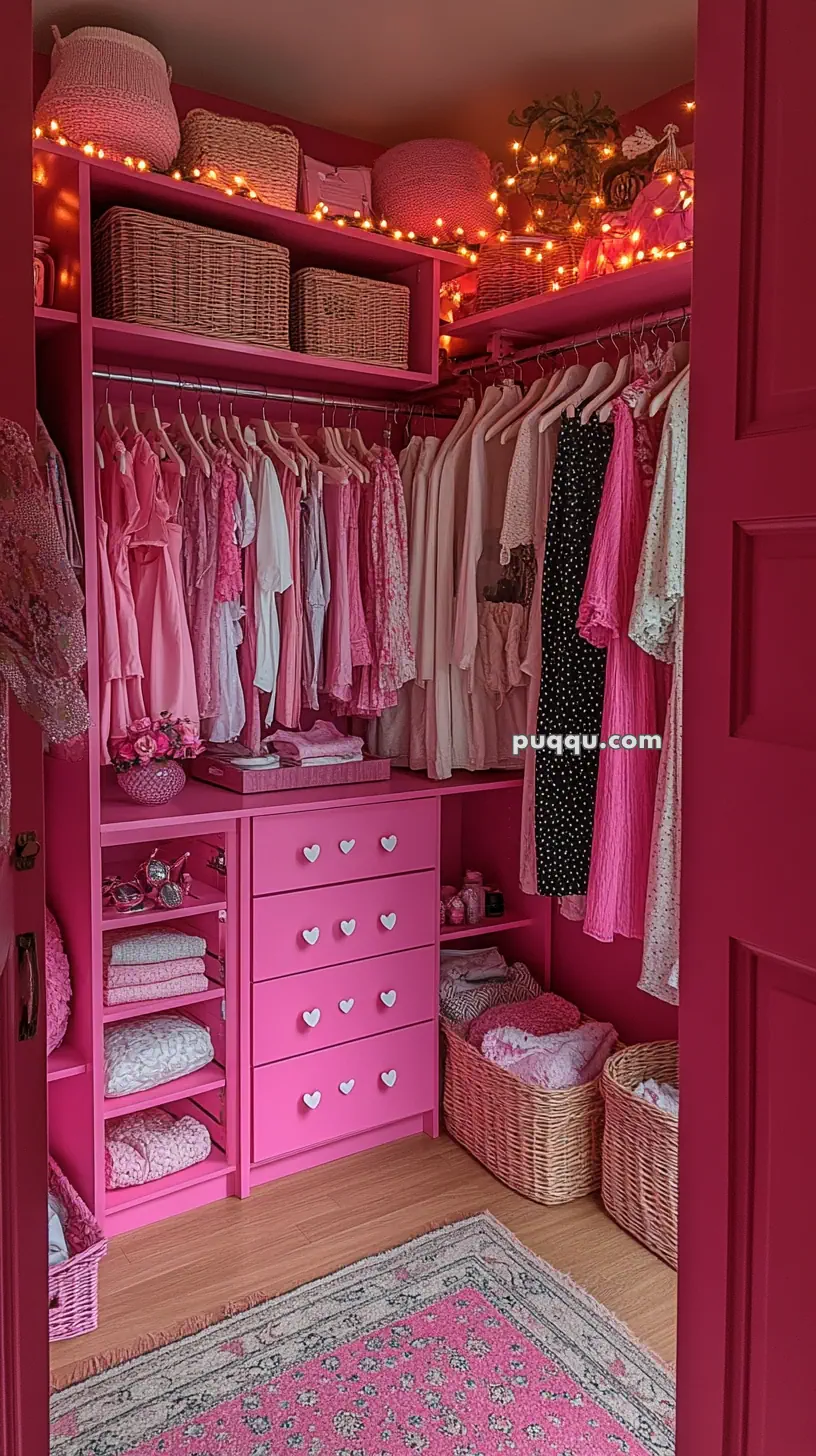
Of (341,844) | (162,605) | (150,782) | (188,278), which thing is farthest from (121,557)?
(341,844)

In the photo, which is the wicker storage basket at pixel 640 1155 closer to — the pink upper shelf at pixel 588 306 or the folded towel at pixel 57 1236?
the folded towel at pixel 57 1236

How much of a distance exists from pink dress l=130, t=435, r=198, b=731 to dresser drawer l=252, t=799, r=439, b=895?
361 millimetres

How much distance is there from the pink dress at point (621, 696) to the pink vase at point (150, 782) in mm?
1051

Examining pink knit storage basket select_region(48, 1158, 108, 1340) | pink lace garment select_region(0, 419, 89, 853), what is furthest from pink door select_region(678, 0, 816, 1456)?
pink knit storage basket select_region(48, 1158, 108, 1340)

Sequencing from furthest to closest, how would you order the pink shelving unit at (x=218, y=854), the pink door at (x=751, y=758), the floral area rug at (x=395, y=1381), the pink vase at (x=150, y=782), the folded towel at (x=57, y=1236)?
the pink vase at (x=150, y=782), the pink shelving unit at (x=218, y=854), the folded towel at (x=57, y=1236), the floral area rug at (x=395, y=1381), the pink door at (x=751, y=758)

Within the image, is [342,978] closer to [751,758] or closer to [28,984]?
[28,984]

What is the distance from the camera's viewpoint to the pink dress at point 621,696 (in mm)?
2492

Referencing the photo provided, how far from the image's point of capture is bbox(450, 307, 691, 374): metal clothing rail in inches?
103

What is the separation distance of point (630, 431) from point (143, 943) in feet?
5.59

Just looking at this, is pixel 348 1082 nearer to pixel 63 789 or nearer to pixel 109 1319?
pixel 109 1319

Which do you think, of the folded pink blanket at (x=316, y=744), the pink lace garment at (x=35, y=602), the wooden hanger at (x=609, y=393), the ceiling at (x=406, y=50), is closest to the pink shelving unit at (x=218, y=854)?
the folded pink blanket at (x=316, y=744)

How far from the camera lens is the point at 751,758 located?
1.14 m

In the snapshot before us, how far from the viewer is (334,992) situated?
2.81 m

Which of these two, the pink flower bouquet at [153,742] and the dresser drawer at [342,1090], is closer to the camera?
the pink flower bouquet at [153,742]
